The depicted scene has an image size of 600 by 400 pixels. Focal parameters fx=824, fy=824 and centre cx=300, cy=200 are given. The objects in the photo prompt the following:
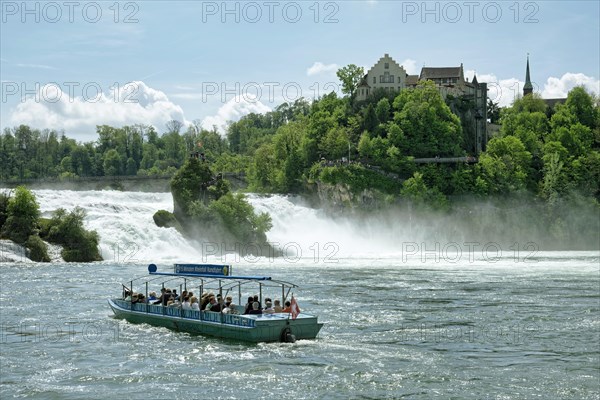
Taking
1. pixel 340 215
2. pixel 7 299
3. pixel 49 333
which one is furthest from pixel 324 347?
pixel 340 215

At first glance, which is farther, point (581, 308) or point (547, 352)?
point (581, 308)

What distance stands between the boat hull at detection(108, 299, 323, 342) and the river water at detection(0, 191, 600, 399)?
0.45 m

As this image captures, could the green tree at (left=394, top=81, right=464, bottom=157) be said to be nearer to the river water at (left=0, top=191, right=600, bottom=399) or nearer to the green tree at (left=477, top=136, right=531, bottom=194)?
the green tree at (left=477, top=136, right=531, bottom=194)

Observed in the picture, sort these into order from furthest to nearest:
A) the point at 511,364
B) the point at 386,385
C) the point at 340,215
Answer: the point at 340,215 → the point at 511,364 → the point at 386,385

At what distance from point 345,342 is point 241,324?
168 inches

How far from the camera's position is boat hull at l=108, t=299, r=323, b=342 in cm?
3272

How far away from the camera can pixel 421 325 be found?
1494 inches

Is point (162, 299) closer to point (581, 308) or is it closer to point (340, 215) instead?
point (581, 308)

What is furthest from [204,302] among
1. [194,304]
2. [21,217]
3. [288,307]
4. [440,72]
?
[440,72]

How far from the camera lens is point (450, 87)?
5064 inches

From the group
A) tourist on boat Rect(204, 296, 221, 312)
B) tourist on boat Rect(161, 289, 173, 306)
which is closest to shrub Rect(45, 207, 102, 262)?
tourist on boat Rect(161, 289, 173, 306)

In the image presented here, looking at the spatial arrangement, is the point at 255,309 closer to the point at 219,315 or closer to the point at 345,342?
the point at 219,315

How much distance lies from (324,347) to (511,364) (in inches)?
278

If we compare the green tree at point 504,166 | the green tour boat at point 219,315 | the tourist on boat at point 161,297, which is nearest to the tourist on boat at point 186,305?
the green tour boat at point 219,315
